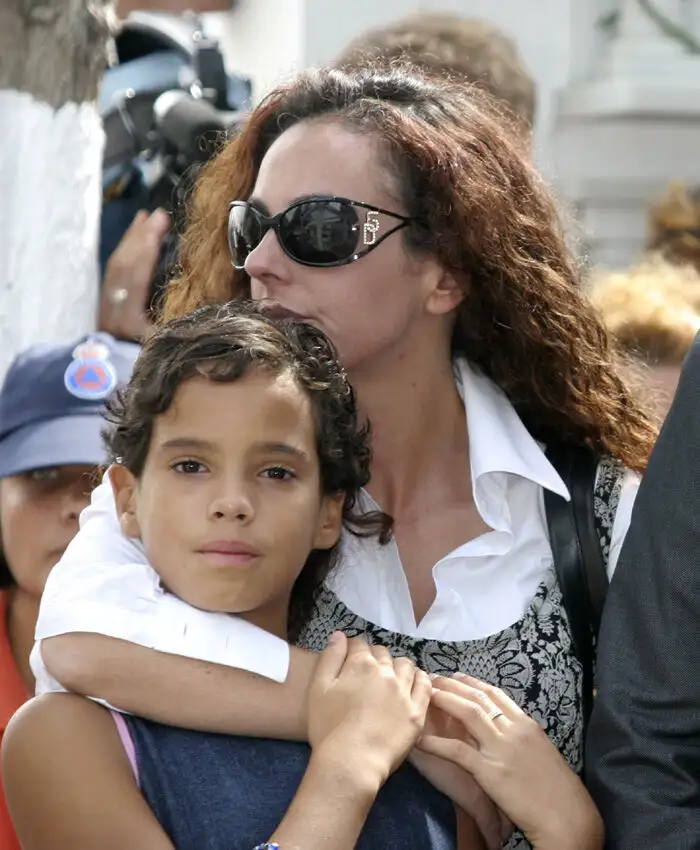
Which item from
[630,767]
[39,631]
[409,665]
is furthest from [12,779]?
[630,767]

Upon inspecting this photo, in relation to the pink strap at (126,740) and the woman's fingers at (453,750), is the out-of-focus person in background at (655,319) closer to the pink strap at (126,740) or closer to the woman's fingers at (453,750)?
the woman's fingers at (453,750)

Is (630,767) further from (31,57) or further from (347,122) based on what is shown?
(31,57)

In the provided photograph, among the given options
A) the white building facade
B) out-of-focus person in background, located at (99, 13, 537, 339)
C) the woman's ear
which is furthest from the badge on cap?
the white building facade

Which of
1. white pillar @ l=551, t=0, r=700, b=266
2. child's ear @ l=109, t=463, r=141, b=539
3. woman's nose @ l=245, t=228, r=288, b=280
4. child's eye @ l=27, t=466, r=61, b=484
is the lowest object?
white pillar @ l=551, t=0, r=700, b=266

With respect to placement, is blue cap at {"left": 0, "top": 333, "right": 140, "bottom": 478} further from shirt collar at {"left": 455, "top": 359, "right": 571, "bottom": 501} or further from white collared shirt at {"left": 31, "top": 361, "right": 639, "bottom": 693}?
shirt collar at {"left": 455, "top": 359, "right": 571, "bottom": 501}

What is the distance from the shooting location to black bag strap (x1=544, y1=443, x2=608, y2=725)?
8.63 feet

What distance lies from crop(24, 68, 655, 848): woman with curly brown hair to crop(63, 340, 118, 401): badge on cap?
0.23 metres

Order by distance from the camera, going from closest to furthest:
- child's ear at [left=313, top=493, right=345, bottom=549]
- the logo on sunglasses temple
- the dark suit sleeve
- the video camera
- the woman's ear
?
the dark suit sleeve, child's ear at [left=313, top=493, right=345, bottom=549], the logo on sunglasses temple, the woman's ear, the video camera

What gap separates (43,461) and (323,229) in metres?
0.80

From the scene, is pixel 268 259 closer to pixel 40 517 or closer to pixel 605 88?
pixel 40 517

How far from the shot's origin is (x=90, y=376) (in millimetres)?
3252

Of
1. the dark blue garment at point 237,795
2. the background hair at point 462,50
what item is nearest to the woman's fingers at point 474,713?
the dark blue garment at point 237,795

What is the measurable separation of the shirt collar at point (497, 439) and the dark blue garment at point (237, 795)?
629mm

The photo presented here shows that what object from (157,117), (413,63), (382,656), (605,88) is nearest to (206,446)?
(382,656)
